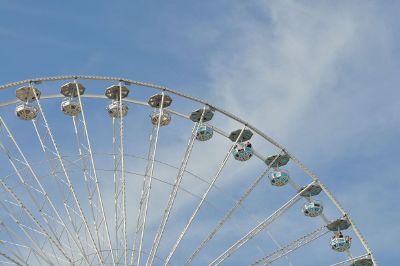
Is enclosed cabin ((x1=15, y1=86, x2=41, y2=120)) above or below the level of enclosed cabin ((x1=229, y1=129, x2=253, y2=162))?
below

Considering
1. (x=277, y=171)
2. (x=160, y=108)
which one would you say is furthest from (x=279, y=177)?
(x=160, y=108)

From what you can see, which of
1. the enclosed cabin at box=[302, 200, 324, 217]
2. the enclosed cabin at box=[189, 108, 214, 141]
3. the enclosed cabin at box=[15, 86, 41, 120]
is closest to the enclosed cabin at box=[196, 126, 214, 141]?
the enclosed cabin at box=[189, 108, 214, 141]

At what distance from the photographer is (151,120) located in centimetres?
2855

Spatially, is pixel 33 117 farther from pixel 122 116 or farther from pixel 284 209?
pixel 284 209

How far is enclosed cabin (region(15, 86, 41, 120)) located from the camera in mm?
26672

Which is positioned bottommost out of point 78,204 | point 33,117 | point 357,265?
point 78,204

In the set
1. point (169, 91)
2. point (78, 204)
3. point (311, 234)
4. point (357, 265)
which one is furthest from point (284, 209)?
point (78, 204)

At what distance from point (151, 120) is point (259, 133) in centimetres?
402

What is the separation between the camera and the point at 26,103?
26969mm

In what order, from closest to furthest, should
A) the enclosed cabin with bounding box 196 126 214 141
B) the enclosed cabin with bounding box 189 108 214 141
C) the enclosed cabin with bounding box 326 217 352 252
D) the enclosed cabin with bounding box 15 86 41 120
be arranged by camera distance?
1. the enclosed cabin with bounding box 15 86 41 120
2. the enclosed cabin with bounding box 189 108 214 141
3. the enclosed cabin with bounding box 196 126 214 141
4. the enclosed cabin with bounding box 326 217 352 252

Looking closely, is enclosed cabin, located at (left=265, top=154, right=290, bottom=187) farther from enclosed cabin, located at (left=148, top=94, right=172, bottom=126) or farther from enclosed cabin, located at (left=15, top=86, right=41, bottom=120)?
enclosed cabin, located at (left=15, top=86, right=41, bottom=120)

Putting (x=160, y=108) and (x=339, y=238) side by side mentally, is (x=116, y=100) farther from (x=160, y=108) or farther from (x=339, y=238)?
(x=339, y=238)

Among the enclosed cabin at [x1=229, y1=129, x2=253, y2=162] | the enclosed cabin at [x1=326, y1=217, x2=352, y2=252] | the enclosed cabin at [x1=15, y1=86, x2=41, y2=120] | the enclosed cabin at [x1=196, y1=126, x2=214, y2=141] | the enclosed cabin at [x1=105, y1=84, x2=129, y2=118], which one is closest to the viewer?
the enclosed cabin at [x1=15, y1=86, x2=41, y2=120]

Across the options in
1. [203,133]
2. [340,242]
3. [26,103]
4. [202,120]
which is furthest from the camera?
[340,242]
